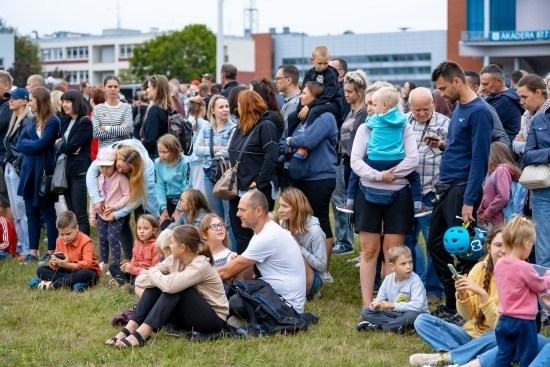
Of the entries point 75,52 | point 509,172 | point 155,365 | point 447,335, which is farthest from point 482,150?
point 75,52

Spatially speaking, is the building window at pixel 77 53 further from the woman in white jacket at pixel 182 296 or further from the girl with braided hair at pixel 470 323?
the girl with braided hair at pixel 470 323

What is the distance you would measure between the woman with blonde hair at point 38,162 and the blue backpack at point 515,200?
560cm

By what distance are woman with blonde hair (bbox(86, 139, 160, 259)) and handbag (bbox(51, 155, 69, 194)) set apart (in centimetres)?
56

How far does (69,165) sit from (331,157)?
341 cm

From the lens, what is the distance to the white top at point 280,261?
7738mm

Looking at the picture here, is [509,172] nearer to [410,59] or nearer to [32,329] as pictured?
[32,329]

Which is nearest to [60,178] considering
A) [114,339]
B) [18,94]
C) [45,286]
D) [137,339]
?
[18,94]

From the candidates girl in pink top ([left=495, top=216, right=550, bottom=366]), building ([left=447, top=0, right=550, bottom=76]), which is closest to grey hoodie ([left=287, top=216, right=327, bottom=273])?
girl in pink top ([left=495, top=216, right=550, bottom=366])

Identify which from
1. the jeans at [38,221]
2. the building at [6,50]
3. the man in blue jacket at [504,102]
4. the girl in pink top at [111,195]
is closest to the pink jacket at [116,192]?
the girl in pink top at [111,195]

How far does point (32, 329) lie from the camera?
7688mm

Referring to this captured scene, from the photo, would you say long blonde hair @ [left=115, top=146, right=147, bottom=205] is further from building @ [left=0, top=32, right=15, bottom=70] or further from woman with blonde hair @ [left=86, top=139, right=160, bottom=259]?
building @ [left=0, top=32, right=15, bottom=70]

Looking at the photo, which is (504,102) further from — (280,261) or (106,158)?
(106,158)

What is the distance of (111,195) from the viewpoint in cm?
1005

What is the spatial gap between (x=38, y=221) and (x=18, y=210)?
705 millimetres
